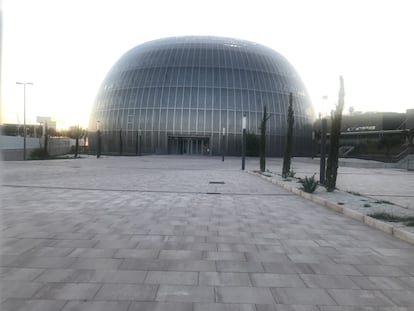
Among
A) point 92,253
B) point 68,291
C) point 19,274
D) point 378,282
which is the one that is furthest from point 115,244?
point 378,282

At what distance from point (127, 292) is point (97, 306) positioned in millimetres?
440

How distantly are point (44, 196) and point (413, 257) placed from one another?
10119 millimetres

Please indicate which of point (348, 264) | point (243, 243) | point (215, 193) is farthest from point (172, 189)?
point (348, 264)

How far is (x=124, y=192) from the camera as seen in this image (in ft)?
42.5

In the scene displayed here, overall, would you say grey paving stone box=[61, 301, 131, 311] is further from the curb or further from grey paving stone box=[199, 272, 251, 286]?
the curb

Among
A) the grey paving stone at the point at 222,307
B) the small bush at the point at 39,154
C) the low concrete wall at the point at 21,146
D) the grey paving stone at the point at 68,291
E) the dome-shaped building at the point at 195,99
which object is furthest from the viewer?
the dome-shaped building at the point at 195,99

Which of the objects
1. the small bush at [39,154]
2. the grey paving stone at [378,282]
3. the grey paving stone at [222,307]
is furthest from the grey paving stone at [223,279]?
the small bush at [39,154]

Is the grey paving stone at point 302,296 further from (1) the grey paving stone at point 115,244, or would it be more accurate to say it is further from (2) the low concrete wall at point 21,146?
(2) the low concrete wall at point 21,146

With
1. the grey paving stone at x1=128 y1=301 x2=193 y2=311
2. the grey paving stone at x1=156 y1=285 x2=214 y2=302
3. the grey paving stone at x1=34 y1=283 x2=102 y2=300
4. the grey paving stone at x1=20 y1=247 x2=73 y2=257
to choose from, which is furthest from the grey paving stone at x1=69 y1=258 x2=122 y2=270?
the grey paving stone at x1=128 y1=301 x2=193 y2=311

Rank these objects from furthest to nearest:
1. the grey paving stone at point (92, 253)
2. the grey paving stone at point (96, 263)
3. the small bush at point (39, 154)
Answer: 1. the small bush at point (39, 154)
2. the grey paving stone at point (92, 253)
3. the grey paving stone at point (96, 263)

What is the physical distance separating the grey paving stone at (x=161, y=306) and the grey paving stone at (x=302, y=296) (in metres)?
1.02

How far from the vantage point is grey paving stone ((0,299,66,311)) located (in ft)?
12.2

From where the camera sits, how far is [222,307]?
3.89m

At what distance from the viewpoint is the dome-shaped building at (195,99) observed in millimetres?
64625
